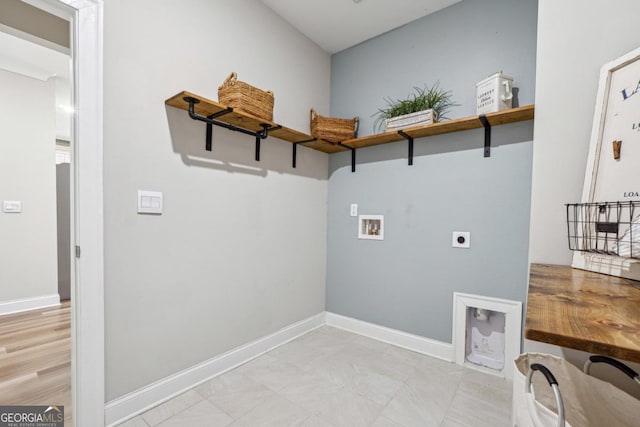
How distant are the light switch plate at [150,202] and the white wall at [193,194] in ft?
0.10

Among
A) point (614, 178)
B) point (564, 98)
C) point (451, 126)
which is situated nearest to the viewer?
point (614, 178)

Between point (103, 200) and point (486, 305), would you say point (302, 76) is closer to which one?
point (103, 200)

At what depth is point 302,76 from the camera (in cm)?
248

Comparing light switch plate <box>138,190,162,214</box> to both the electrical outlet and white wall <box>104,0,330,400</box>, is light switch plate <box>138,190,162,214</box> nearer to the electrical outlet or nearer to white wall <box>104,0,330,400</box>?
white wall <box>104,0,330,400</box>

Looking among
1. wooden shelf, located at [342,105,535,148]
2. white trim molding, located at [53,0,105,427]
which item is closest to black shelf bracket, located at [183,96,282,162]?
white trim molding, located at [53,0,105,427]

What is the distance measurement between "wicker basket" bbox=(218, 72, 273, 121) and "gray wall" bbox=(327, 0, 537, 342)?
1066mm

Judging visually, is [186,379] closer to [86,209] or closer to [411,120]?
[86,209]

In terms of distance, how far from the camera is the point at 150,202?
155cm

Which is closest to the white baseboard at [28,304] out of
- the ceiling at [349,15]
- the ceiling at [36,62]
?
the ceiling at [36,62]

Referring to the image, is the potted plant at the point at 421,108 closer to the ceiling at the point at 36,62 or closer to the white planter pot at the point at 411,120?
the white planter pot at the point at 411,120

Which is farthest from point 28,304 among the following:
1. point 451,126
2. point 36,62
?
point 451,126

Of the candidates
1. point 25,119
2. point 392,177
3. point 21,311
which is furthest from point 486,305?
point 25,119

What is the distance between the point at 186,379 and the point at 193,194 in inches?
44.0

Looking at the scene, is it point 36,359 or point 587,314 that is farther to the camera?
point 36,359
